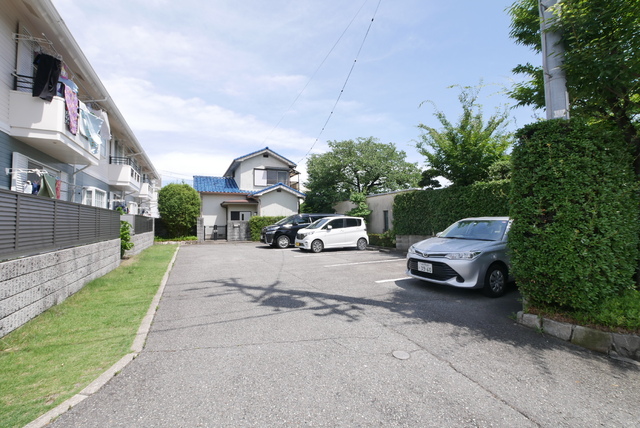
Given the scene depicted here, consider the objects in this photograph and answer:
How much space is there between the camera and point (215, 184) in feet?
88.0

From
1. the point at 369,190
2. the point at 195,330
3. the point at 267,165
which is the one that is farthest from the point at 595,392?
the point at 267,165

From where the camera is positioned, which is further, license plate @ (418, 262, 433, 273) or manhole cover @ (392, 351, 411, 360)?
license plate @ (418, 262, 433, 273)

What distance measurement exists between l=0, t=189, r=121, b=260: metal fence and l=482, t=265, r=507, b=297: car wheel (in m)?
7.03

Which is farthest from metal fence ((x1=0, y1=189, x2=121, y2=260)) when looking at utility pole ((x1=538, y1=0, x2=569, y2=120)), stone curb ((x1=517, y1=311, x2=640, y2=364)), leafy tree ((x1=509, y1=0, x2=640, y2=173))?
leafy tree ((x1=509, y1=0, x2=640, y2=173))

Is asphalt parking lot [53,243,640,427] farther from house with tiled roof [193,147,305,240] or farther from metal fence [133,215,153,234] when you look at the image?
house with tiled roof [193,147,305,240]

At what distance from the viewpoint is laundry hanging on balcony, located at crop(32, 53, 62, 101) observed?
7070 mm

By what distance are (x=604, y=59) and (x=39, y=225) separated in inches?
319

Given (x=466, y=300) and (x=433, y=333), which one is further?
(x=466, y=300)

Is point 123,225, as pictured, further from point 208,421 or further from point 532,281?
point 532,281

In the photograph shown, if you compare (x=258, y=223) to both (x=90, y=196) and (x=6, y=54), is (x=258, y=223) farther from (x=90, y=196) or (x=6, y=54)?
(x=6, y=54)

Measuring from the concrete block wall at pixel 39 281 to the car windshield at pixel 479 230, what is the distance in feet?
23.8

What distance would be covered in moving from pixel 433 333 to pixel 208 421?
2802 mm

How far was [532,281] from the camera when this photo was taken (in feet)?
13.4

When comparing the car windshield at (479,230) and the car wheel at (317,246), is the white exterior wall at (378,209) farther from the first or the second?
the car windshield at (479,230)
